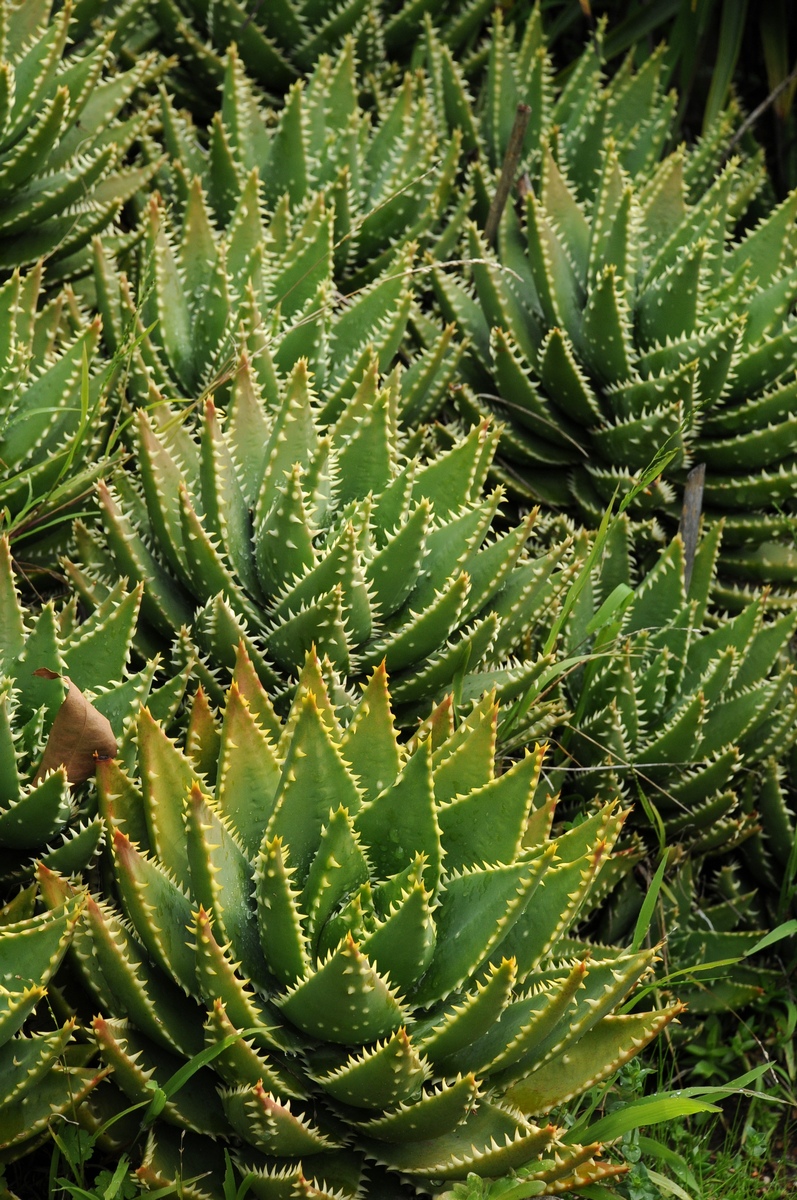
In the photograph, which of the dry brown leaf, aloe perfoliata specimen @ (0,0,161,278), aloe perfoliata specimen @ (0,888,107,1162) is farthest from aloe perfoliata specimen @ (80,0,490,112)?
aloe perfoliata specimen @ (0,888,107,1162)

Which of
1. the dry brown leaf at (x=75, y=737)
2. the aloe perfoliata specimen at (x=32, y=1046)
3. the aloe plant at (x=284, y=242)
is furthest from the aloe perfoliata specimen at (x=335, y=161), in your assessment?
the aloe perfoliata specimen at (x=32, y=1046)

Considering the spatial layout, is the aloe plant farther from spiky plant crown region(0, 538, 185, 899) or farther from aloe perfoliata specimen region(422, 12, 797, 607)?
spiky plant crown region(0, 538, 185, 899)

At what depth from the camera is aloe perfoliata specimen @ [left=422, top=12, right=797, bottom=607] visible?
2609mm

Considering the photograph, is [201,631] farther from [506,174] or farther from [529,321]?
[506,174]

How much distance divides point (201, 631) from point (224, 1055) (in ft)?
2.31

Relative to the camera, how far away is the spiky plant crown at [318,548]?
188 cm

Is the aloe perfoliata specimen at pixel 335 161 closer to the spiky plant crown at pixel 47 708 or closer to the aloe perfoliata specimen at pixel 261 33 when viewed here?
the aloe perfoliata specimen at pixel 261 33

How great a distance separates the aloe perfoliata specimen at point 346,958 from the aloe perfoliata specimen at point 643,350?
1.21m

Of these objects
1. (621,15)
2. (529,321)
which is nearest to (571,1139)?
(529,321)

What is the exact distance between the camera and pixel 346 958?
53.2 inches

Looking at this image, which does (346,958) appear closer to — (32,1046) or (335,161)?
(32,1046)

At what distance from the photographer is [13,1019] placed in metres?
1.40

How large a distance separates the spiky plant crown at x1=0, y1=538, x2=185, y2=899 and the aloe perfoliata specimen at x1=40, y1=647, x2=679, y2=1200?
9 centimetres

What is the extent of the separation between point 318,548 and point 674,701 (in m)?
0.86
